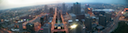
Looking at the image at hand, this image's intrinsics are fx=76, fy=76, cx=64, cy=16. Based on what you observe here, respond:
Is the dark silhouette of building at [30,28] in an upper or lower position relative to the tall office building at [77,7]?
lower

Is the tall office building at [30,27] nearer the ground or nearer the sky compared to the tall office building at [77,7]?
nearer the ground

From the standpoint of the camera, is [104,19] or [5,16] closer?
[5,16]

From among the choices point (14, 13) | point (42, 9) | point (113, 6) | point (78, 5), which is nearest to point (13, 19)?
point (14, 13)

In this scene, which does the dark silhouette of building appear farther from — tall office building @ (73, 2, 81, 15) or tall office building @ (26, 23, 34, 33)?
tall office building @ (73, 2, 81, 15)

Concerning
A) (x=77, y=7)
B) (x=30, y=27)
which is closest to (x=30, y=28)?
(x=30, y=27)

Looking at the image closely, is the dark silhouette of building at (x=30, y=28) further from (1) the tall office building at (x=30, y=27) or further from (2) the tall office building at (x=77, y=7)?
(2) the tall office building at (x=77, y=7)

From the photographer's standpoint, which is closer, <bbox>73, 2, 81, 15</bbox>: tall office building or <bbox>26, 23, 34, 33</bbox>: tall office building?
<bbox>26, 23, 34, 33</bbox>: tall office building

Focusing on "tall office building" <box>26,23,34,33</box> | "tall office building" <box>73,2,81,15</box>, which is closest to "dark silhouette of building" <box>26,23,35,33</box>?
"tall office building" <box>26,23,34,33</box>

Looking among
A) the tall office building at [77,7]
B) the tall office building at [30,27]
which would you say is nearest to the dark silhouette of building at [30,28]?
the tall office building at [30,27]

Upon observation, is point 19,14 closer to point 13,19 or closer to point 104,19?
point 13,19

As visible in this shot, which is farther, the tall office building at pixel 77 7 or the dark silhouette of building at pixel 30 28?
the tall office building at pixel 77 7

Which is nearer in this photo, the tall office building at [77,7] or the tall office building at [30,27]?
the tall office building at [30,27]
